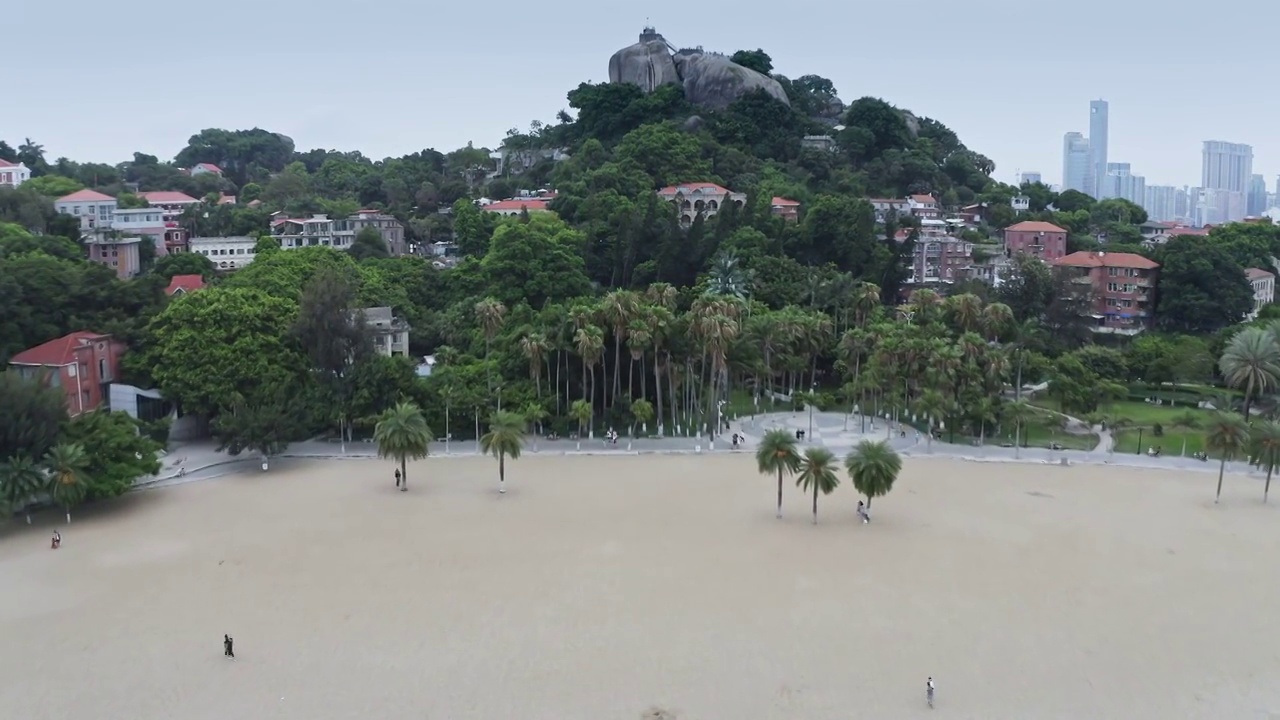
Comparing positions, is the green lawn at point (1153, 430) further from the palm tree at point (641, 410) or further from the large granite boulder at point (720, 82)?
the large granite boulder at point (720, 82)

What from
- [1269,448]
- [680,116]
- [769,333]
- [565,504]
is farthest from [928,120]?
[565,504]

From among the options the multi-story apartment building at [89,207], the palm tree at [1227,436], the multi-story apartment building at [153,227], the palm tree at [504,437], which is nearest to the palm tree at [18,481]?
the palm tree at [504,437]

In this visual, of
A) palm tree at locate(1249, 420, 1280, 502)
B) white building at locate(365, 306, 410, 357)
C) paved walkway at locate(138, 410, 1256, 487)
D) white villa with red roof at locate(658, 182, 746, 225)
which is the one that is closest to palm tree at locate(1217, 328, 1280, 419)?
paved walkway at locate(138, 410, 1256, 487)

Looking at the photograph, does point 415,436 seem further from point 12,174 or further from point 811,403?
point 12,174

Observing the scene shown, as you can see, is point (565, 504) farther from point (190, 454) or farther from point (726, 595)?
point (190, 454)

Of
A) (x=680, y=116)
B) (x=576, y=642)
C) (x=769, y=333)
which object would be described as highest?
(x=680, y=116)

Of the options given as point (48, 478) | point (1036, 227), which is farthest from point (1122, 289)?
point (48, 478)
